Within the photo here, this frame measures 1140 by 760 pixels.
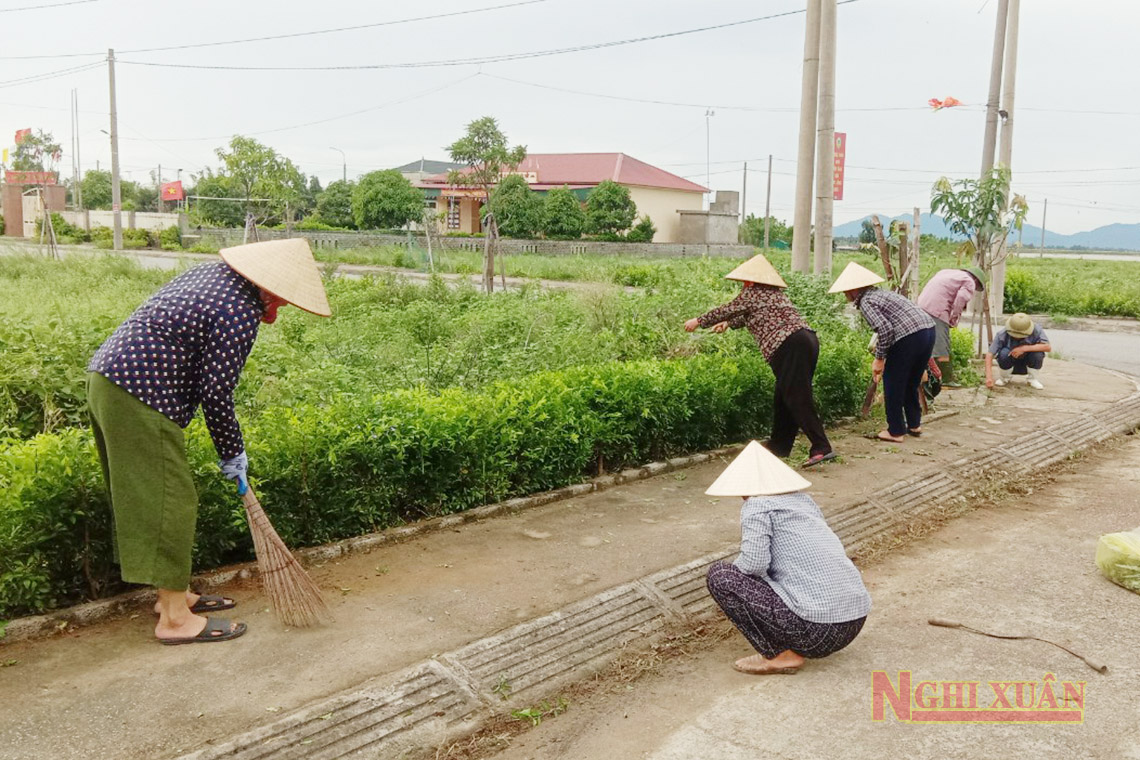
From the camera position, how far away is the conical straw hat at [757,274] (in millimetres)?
6836

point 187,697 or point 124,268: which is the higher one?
point 124,268

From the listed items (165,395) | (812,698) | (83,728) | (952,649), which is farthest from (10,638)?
(952,649)

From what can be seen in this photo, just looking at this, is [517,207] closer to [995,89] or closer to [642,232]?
[642,232]

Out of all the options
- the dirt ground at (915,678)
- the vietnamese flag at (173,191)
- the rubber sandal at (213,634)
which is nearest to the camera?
the dirt ground at (915,678)

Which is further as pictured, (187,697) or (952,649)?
(952,649)

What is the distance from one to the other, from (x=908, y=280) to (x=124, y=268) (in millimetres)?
12437

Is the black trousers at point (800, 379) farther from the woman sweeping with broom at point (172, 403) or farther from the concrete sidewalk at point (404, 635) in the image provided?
the woman sweeping with broom at point (172, 403)

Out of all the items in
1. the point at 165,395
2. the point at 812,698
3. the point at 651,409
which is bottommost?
the point at 812,698

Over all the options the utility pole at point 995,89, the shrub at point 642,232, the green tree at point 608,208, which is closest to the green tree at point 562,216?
the green tree at point 608,208

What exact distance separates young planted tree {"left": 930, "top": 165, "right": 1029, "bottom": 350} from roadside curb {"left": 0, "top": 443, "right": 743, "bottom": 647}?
591cm

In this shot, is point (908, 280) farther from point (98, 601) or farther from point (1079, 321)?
point (1079, 321)

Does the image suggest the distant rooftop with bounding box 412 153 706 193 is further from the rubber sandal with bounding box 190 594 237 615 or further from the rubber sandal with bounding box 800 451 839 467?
the rubber sandal with bounding box 190 594 237 615

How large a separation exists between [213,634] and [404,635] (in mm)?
769

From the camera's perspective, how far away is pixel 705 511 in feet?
19.3
